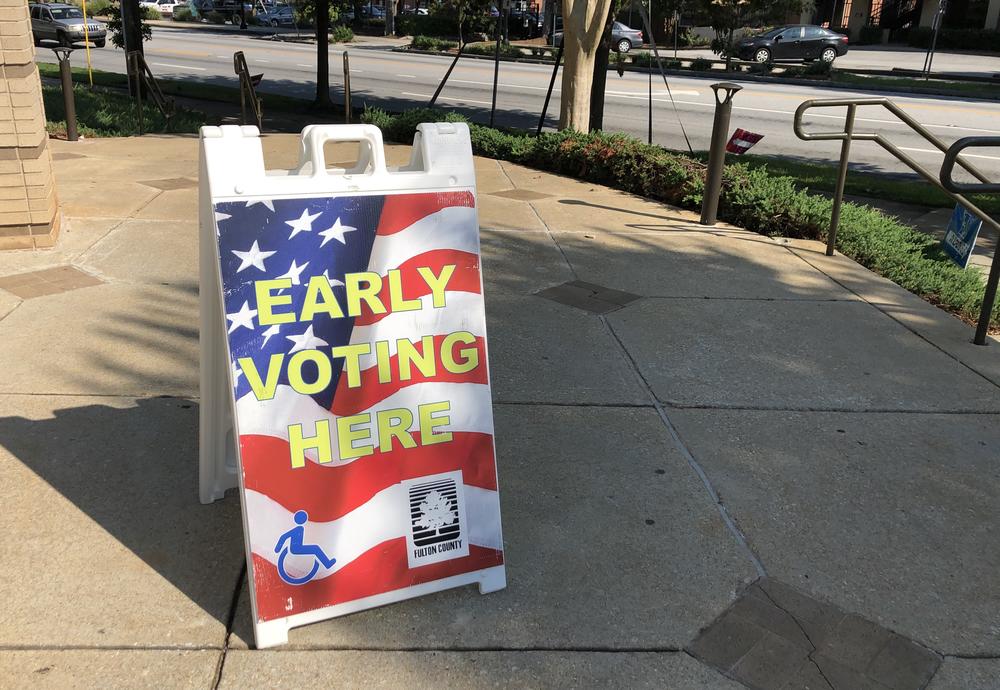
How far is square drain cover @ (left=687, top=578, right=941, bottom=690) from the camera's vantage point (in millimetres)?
2762

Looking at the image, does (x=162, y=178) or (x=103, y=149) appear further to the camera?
(x=103, y=149)

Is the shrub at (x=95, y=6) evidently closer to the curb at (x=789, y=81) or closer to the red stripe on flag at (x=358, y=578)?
the curb at (x=789, y=81)

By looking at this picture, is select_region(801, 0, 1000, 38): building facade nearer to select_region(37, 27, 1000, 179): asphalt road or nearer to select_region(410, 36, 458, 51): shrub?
select_region(410, 36, 458, 51): shrub

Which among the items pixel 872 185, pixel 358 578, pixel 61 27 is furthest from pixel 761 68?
pixel 358 578

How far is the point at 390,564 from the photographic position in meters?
2.99

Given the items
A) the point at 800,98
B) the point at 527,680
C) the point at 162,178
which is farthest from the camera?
the point at 800,98

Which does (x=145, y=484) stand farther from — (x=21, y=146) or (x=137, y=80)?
(x=137, y=80)

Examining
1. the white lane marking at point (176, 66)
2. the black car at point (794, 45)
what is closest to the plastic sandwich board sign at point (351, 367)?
→ the white lane marking at point (176, 66)

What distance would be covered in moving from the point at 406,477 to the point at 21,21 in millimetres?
5329

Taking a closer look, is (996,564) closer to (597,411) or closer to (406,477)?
(597,411)

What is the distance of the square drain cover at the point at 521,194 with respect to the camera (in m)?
A: 9.53

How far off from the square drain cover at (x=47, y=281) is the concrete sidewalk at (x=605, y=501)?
0.03 m

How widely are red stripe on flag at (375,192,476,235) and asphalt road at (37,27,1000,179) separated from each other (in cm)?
1245

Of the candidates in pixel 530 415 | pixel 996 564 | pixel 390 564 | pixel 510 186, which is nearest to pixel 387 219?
pixel 390 564
